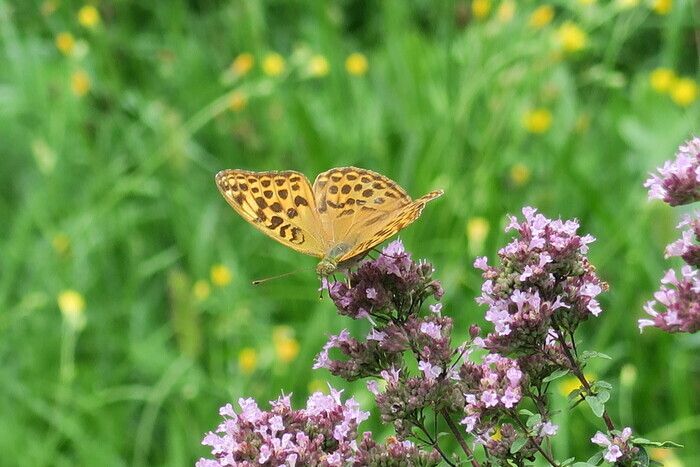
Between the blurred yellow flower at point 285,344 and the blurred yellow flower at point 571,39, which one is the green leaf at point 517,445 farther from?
the blurred yellow flower at point 571,39

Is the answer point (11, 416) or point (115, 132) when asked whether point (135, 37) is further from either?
point (11, 416)

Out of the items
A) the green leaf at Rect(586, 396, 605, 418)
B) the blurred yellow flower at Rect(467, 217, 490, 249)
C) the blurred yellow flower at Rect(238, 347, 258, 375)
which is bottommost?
the green leaf at Rect(586, 396, 605, 418)

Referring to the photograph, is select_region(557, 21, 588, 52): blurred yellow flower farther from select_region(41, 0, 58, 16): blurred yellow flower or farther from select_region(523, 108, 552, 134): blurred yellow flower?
select_region(41, 0, 58, 16): blurred yellow flower

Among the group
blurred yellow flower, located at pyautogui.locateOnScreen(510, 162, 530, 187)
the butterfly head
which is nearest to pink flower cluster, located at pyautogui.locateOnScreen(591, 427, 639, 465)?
the butterfly head

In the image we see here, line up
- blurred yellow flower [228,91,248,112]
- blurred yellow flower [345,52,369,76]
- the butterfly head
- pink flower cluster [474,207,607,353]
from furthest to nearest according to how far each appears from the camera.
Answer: blurred yellow flower [345,52,369,76]
blurred yellow flower [228,91,248,112]
the butterfly head
pink flower cluster [474,207,607,353]

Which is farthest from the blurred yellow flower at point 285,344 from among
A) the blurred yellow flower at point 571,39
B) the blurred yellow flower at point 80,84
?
the blurred yellow flower at point 571,39

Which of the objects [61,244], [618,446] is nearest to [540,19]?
[61,244]

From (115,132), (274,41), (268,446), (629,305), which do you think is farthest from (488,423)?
(274,41)
